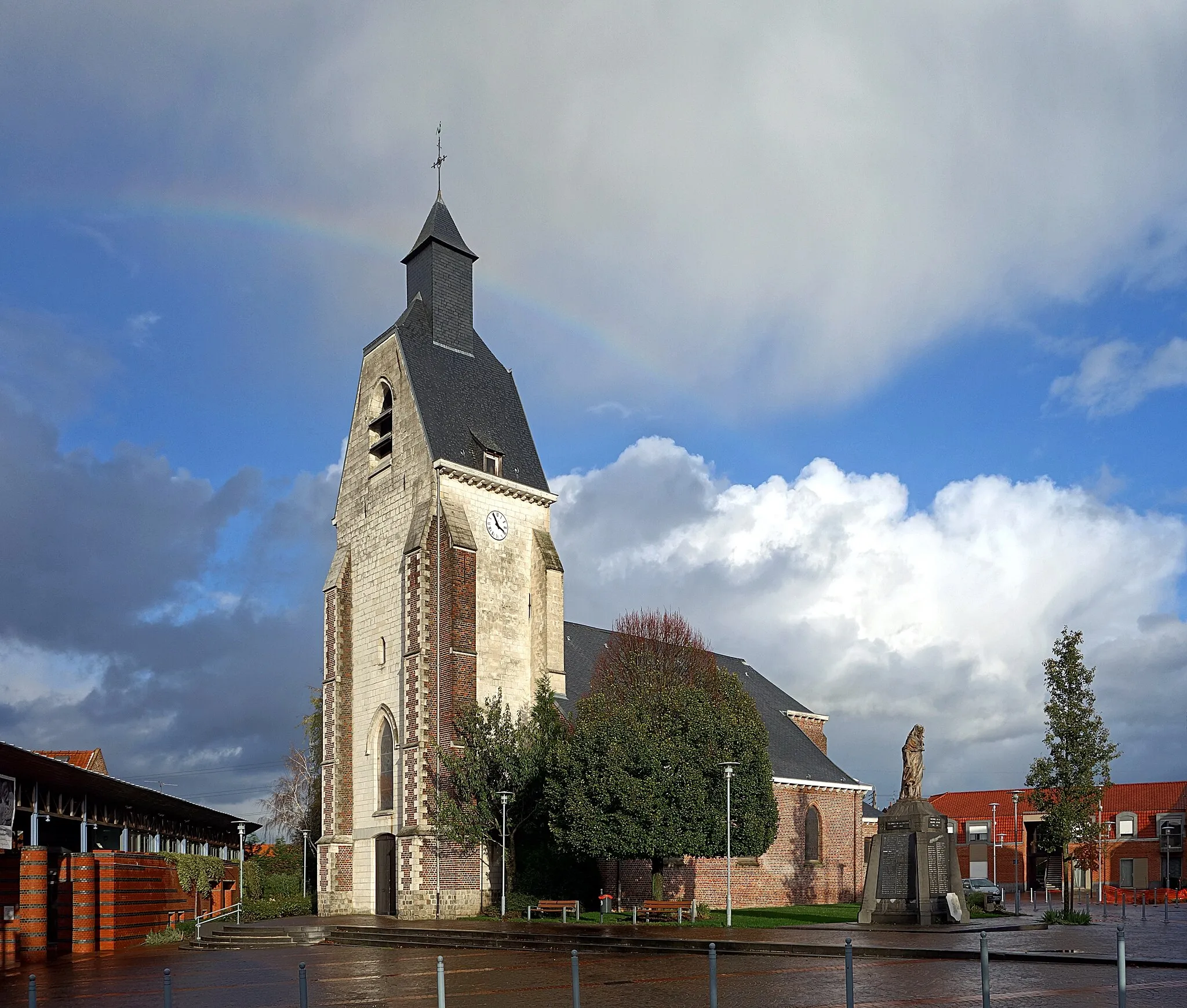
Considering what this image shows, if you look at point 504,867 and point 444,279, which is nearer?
point 504,867

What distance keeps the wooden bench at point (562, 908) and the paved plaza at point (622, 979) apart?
6.42 m

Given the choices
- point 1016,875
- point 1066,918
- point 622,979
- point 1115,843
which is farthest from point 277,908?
point 1115,843

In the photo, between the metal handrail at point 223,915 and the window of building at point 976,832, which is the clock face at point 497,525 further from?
the window of building at point 976,832

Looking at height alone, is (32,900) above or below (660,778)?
below

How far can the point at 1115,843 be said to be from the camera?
79.1 m

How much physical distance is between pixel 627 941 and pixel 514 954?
2676 millimetres

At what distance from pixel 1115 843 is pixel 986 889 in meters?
36.1

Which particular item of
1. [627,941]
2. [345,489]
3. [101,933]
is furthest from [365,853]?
[627,941]

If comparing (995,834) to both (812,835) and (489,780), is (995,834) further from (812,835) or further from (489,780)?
(489,780)

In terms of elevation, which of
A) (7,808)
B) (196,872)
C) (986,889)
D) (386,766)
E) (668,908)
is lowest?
(986,889)

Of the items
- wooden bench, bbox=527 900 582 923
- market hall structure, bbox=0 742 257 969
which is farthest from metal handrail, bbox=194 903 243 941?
wooden bench, bbox=527 900 582 923

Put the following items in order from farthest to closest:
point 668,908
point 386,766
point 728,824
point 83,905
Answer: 1. point 386,766
2. point 668,908
3. point 728,824
4. point 83,905

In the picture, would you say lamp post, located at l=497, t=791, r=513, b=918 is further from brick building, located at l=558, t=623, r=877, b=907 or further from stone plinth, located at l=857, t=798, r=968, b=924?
stone plinth, located at l=857, t=798, r=968, b=924

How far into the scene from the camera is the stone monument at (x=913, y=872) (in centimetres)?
2930
